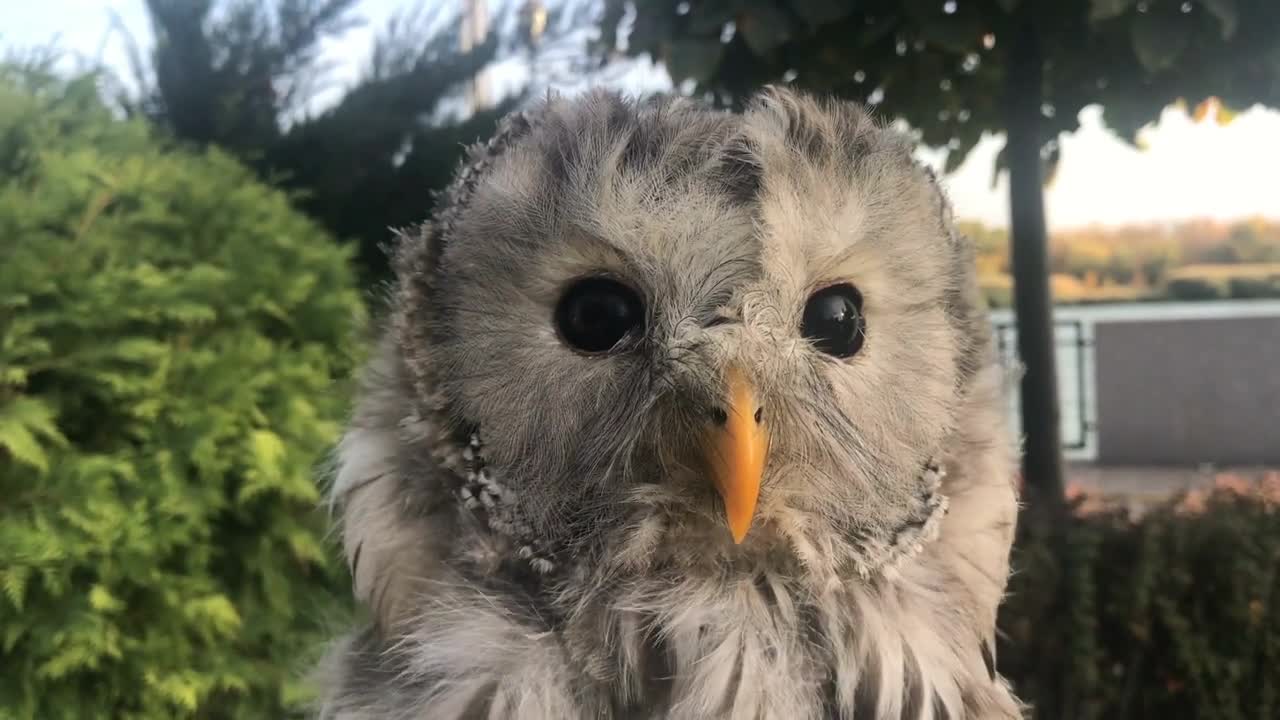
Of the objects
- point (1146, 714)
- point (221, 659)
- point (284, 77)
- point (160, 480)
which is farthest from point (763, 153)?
point (284, 77)

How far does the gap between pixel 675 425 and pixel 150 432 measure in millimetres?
1285

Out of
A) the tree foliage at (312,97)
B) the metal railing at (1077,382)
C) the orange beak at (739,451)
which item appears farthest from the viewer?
the metal railing at (1077,382)

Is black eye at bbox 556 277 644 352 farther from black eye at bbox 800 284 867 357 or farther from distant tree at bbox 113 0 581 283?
distant tree at bbox 113 0 581 283

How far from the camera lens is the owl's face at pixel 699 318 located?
0.61m

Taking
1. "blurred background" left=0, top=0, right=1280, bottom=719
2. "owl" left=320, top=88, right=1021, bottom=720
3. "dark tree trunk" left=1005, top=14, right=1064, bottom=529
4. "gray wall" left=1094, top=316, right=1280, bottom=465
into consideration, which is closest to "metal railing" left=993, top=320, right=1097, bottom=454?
"gray wall" left=1094, top=316, right=1280, bottom=465

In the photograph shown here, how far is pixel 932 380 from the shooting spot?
2.40 ft

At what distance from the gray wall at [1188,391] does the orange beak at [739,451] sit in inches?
114

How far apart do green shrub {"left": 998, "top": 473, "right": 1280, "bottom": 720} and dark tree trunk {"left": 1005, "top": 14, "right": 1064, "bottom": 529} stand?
13 cm

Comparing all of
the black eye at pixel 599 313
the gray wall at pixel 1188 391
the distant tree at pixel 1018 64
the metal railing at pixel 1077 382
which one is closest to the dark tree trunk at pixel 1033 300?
the distant tree at pixel 1018 64

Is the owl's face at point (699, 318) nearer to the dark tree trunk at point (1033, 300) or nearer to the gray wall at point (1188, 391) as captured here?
the dark tree trunk at point (1033, 300)

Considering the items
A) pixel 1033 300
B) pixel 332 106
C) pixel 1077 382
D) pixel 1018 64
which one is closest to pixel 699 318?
pixel 1018 64

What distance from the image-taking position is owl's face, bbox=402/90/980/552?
24.2 inches

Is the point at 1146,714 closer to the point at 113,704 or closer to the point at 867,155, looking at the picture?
the point at 867,155

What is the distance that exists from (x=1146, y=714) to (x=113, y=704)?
2.05 metres
